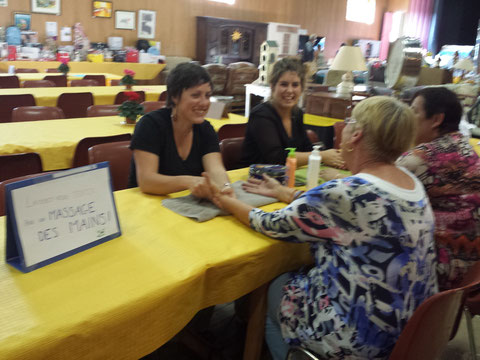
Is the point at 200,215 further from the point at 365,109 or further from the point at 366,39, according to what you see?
the point at 366,39

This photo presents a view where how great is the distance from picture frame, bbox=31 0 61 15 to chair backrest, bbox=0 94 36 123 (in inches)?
225

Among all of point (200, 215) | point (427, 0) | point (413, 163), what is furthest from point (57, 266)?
→ point (427, 0)

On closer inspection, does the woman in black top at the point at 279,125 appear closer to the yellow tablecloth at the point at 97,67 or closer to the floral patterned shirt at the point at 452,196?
the floral patterned shirt at the point at 452,196

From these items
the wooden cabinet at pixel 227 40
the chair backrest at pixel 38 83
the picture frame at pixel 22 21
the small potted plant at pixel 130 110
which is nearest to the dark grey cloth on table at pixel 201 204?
the small potted plant at pixel 130 110

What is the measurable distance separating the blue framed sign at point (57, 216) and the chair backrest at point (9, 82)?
15.7 ft

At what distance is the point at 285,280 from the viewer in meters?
1.50

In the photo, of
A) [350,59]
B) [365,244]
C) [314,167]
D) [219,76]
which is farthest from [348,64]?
[219,76]

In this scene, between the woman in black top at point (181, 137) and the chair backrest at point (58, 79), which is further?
the chair backrest at point (58, 79)

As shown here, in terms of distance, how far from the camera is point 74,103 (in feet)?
14.7

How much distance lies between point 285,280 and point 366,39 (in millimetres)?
16123

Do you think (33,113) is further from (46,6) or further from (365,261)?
(46,6)

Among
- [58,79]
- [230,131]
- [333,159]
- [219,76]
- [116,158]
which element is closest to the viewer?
[116,158]

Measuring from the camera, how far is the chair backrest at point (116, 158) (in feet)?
7.22

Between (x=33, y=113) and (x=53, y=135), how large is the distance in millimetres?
811
